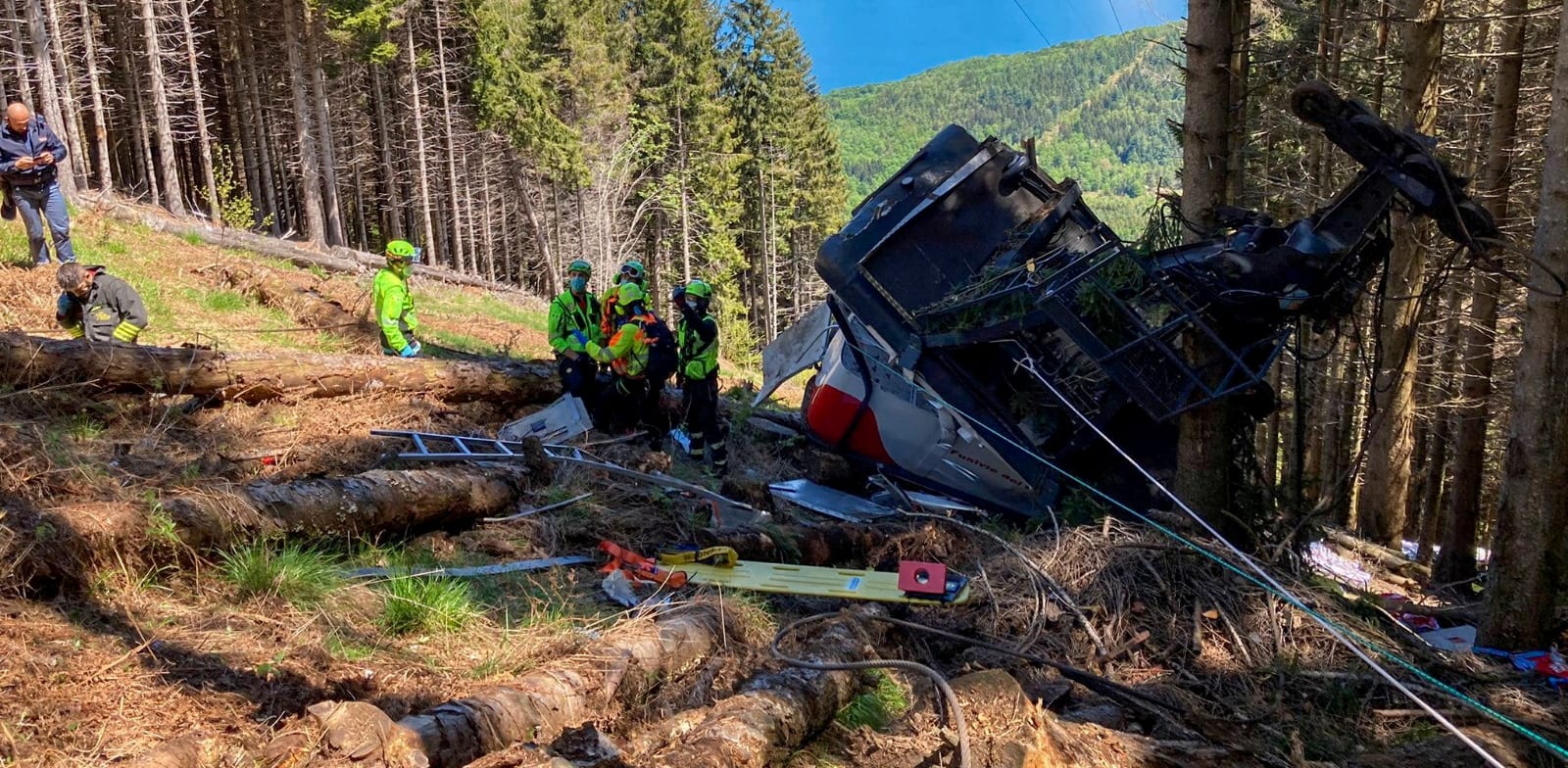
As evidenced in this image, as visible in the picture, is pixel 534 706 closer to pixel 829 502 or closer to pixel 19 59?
pixel 829 502

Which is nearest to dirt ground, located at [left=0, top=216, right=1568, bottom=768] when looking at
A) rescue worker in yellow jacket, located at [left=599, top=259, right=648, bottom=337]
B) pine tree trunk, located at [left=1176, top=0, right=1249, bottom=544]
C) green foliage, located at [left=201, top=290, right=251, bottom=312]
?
pine tree trunk, located at [left=1176, top=0, right=1249, bottom=544]

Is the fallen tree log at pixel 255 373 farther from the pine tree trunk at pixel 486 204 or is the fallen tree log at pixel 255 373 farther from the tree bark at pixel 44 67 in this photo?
the pine tree trunk at pixel 486 204

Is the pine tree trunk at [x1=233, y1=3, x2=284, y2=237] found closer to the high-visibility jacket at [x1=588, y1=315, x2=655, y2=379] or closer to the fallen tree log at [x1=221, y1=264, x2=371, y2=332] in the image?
the fallen tree log at [x1=221, y1=264, x2=371, y2=332]

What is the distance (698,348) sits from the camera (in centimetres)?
931

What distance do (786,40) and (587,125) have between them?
10.2m

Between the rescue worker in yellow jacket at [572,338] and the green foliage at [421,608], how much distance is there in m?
5.34

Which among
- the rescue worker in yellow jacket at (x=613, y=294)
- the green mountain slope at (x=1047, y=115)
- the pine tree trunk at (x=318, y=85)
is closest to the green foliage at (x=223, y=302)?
the rescue worker in yellow jacket at (x=613, y=294)

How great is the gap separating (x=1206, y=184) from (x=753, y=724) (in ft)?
15.2

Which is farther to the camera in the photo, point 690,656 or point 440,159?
point 440,159

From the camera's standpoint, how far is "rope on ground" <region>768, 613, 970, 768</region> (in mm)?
3205

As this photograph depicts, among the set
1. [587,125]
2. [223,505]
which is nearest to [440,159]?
[587,125]

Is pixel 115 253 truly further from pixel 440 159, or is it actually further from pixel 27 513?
pixel 440 159

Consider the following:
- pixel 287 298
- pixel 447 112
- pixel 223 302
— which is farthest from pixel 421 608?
pixel 447 112

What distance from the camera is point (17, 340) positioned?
6430mm
